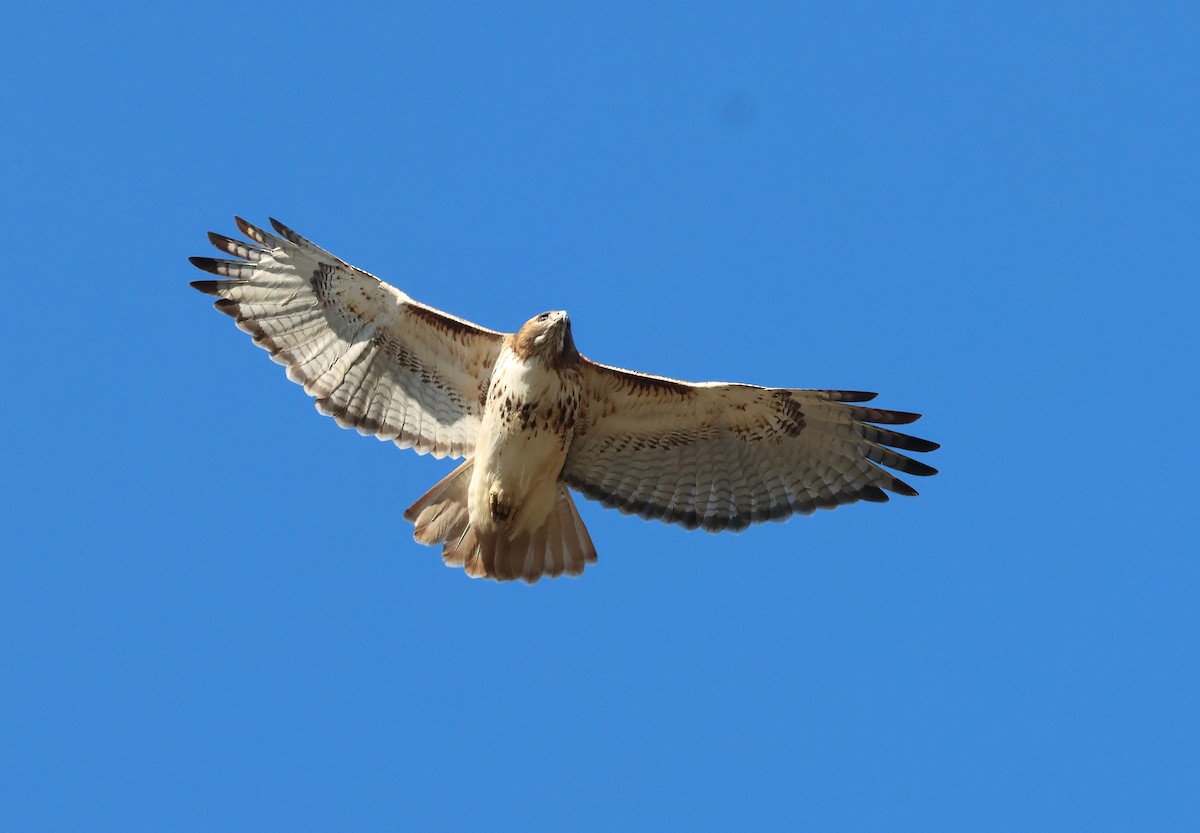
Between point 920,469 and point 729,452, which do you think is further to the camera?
point 729,452

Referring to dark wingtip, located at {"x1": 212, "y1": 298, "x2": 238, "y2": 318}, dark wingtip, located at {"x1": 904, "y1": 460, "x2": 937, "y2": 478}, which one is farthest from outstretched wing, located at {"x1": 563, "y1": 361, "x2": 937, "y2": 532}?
dark wingtip, located at {"x1": 212, "y1": 298, "x2": 238, "y2": 318}

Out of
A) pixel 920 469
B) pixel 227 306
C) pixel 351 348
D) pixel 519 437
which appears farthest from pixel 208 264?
pixel 920 469

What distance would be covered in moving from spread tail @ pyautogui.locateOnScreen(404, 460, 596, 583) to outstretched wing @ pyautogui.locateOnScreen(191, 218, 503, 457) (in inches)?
14.7

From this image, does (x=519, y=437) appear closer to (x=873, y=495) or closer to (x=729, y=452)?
(x=729, y=452)

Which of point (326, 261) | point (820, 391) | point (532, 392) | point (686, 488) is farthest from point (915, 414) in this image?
point (326, 261)

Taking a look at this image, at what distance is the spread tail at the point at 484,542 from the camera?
13.0 m

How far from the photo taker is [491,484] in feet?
41.4

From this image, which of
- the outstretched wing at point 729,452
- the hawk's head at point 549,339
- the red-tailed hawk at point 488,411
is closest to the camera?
the hawk's head at point 549,339

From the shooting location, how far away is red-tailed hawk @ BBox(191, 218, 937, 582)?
1281 centimetres

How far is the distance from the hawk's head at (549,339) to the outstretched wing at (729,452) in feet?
1.80

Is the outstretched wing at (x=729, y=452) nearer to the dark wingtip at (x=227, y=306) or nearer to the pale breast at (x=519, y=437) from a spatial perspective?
the pale breast at (x=519, y=437)

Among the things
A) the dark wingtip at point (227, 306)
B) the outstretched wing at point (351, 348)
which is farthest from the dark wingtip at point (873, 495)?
the dark wingtip at point (227, 306)

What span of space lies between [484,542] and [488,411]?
1.00 metres

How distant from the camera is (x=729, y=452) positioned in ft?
43.7
